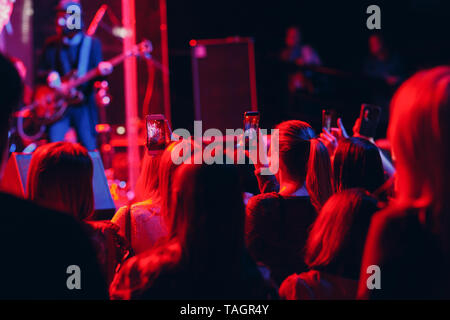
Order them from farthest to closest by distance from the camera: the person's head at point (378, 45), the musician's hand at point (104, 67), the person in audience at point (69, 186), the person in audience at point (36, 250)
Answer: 1. the person's head at point (378, 45)
2. the musician's hand at point (104, 67)
3. the person in audience at point (69, 186)
4. the person in audience at point (36, 250)

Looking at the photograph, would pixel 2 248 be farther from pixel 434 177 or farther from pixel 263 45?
pixel 263 45

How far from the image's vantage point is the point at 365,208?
1.66 m

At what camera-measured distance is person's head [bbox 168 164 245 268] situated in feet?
4.53

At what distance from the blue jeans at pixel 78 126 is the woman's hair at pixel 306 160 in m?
3.22

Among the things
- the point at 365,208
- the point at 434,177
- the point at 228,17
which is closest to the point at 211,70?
the point at 228,17

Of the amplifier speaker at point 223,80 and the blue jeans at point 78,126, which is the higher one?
the amplifier speaker at point 223,80

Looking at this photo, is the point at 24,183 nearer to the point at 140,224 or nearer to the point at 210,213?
the point at 140,224

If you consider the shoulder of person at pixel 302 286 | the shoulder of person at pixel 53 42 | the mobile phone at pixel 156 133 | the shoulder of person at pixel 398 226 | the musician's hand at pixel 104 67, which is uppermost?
the shoulder of person at pixel 53 42

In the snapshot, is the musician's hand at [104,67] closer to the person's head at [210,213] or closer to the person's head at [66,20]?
the person's head at [66,20]

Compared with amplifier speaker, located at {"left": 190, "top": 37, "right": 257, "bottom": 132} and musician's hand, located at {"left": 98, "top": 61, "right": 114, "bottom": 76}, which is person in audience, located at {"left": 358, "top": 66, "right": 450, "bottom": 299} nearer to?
musician's hand, located at {"left": 98, "top": 61, "right": 114, "bottom": 76}

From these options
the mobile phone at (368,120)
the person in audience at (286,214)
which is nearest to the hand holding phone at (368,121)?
the mobile phone at (368,120)

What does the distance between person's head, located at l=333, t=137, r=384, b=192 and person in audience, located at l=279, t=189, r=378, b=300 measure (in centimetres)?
22

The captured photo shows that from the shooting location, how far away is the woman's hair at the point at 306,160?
7.01 feet

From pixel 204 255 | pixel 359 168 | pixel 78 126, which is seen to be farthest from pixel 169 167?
pixel 78 126
